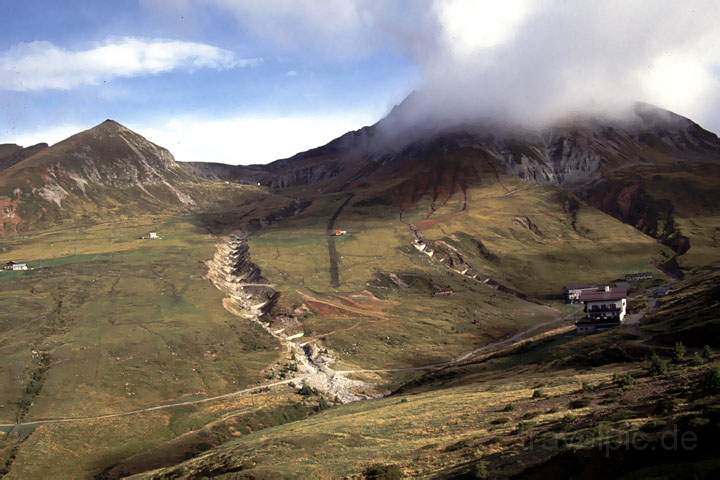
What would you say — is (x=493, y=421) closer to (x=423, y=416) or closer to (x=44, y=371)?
(x=423, y=416)

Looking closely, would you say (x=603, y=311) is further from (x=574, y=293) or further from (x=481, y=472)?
(x=481, y=472)

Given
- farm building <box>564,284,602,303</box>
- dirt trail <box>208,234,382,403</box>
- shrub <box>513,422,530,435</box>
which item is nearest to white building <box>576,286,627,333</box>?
dirt trail <box>208,234,382,403</box>

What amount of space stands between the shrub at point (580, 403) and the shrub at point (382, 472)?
57.3ft

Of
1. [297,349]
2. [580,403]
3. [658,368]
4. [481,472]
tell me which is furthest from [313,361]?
[481,472]

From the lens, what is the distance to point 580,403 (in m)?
49.2

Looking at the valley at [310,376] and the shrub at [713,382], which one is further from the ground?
the shrub at [713,382]

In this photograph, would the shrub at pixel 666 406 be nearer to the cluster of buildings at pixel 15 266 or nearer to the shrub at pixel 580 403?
the shrub at pixel 580 403

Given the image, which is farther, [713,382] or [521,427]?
[521,427]

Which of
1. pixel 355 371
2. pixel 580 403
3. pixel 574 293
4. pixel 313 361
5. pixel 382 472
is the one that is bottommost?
pixel 355 371

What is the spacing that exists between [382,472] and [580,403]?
19.5 metres

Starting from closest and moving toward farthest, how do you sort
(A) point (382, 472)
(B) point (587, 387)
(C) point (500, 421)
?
1. (A) point (382, 472)
2. (C) point (500, 421)
3. (B) point (587, 387)

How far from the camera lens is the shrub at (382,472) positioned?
38500 millimetres

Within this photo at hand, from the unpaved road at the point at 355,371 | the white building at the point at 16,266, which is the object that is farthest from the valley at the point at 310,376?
the white building at the point at 16,266

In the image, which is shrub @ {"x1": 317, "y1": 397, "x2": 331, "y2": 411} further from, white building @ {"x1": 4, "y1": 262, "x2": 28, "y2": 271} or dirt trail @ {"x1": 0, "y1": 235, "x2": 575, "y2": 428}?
white building @ {"x1": 4, "y1": 262, "x2": 28, "y2": 271}
